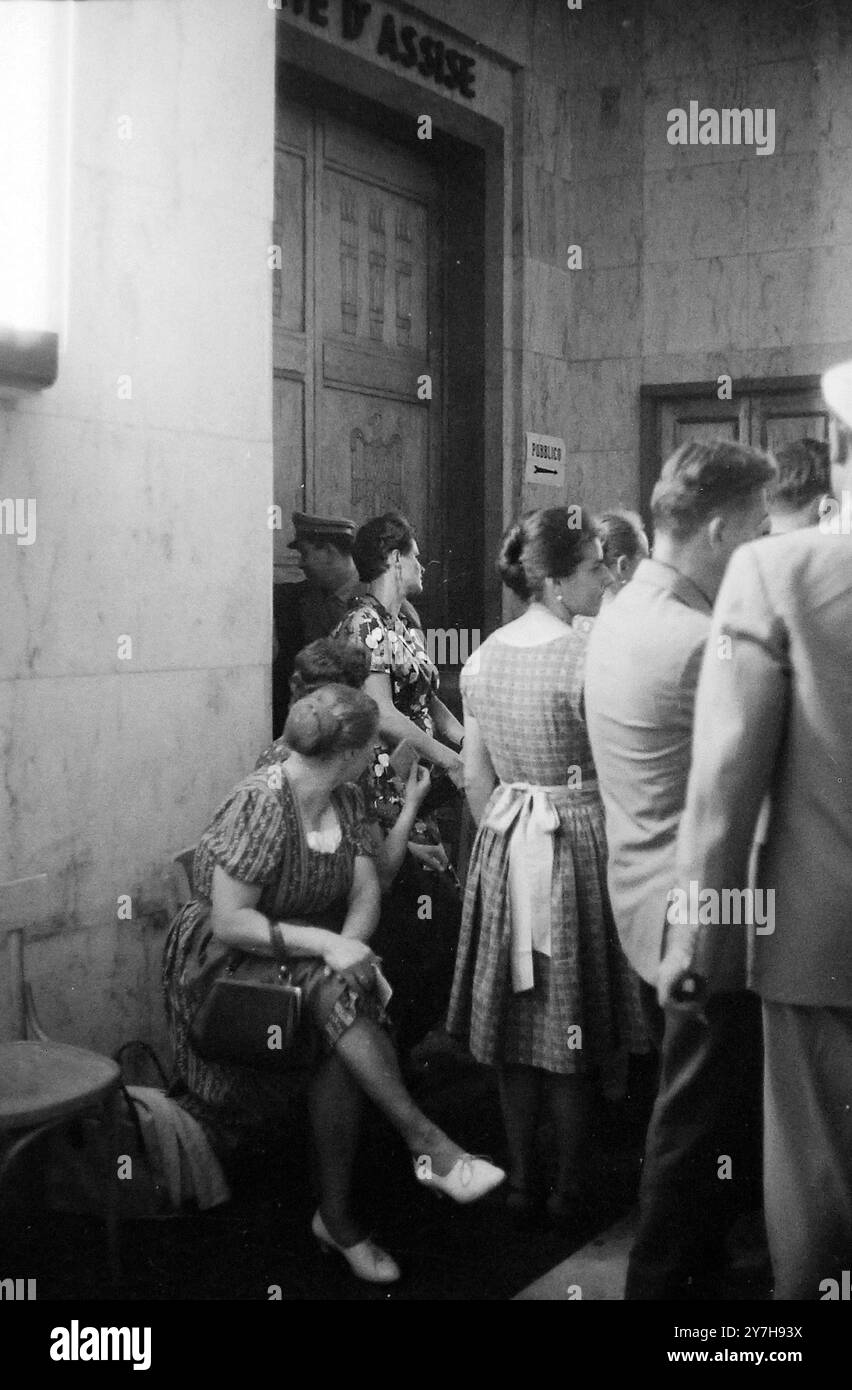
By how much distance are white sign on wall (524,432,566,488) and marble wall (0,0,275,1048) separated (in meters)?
2.55

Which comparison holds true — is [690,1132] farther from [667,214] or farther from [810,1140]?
[667,214]

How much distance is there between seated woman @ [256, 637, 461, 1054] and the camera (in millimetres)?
3742

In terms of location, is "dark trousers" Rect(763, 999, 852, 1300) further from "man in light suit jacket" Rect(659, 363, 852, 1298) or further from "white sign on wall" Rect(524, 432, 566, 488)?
"white sign on wall" Rect(524, 432, 566, 488)

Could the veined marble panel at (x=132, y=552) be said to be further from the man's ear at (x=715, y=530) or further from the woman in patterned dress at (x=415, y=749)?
the man's ear at (x=715, y=530)

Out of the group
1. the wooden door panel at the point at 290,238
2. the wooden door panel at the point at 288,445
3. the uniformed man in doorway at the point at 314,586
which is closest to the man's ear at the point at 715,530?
the uniformed man in doorway at the point at 314,586

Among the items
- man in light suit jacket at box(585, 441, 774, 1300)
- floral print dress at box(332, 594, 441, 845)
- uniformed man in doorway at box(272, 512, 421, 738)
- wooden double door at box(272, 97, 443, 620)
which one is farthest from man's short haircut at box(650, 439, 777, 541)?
wooden double door at box(272, 97, 443, 620)

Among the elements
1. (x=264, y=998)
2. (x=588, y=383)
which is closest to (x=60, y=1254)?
(x=264, y=998)

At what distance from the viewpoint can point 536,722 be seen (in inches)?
132

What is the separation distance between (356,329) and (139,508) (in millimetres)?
2430

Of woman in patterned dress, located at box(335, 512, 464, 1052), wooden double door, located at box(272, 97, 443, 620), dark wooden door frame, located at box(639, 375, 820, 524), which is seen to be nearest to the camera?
woman in patterned dress, located at box(335, 512, 464, 1052)

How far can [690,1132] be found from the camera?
8.68ft
